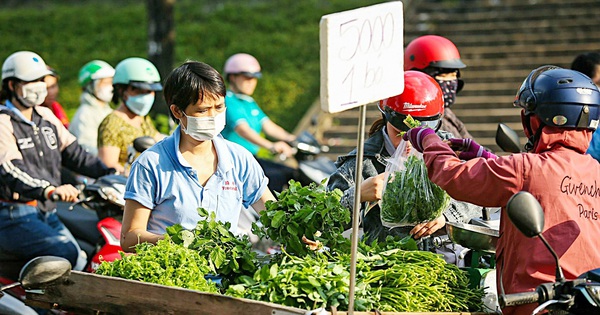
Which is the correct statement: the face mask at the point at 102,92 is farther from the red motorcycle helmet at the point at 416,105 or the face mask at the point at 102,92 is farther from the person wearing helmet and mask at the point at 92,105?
the red motorcycle helmet at the point at 416,105

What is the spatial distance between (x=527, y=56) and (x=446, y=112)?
34.1 feet

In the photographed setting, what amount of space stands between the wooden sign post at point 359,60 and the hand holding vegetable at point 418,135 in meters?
0.44

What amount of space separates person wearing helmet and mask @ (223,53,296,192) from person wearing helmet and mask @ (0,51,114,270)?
317 centimetres

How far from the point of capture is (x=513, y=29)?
17812 mm

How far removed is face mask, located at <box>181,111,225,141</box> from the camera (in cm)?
492

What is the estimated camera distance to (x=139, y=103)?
7641 mm

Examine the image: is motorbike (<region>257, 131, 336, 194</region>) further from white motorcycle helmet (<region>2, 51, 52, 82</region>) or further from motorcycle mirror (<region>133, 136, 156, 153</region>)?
white motorcycle helmet (<region>2, 51, 52, 82</region>)

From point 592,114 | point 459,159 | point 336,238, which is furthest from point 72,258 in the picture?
point 592,114

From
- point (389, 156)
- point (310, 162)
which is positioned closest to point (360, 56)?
point (389, 156)

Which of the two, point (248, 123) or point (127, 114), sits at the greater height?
point (127, 114)

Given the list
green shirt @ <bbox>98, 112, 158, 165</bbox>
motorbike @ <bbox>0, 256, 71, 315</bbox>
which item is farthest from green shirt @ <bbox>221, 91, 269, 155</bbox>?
motorbike @ <bbox>0, 256, 71, 315</bbox>

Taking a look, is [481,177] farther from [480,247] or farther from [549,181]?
[480,247]

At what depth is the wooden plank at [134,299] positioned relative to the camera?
391 centimetres

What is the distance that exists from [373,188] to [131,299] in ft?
4.74
